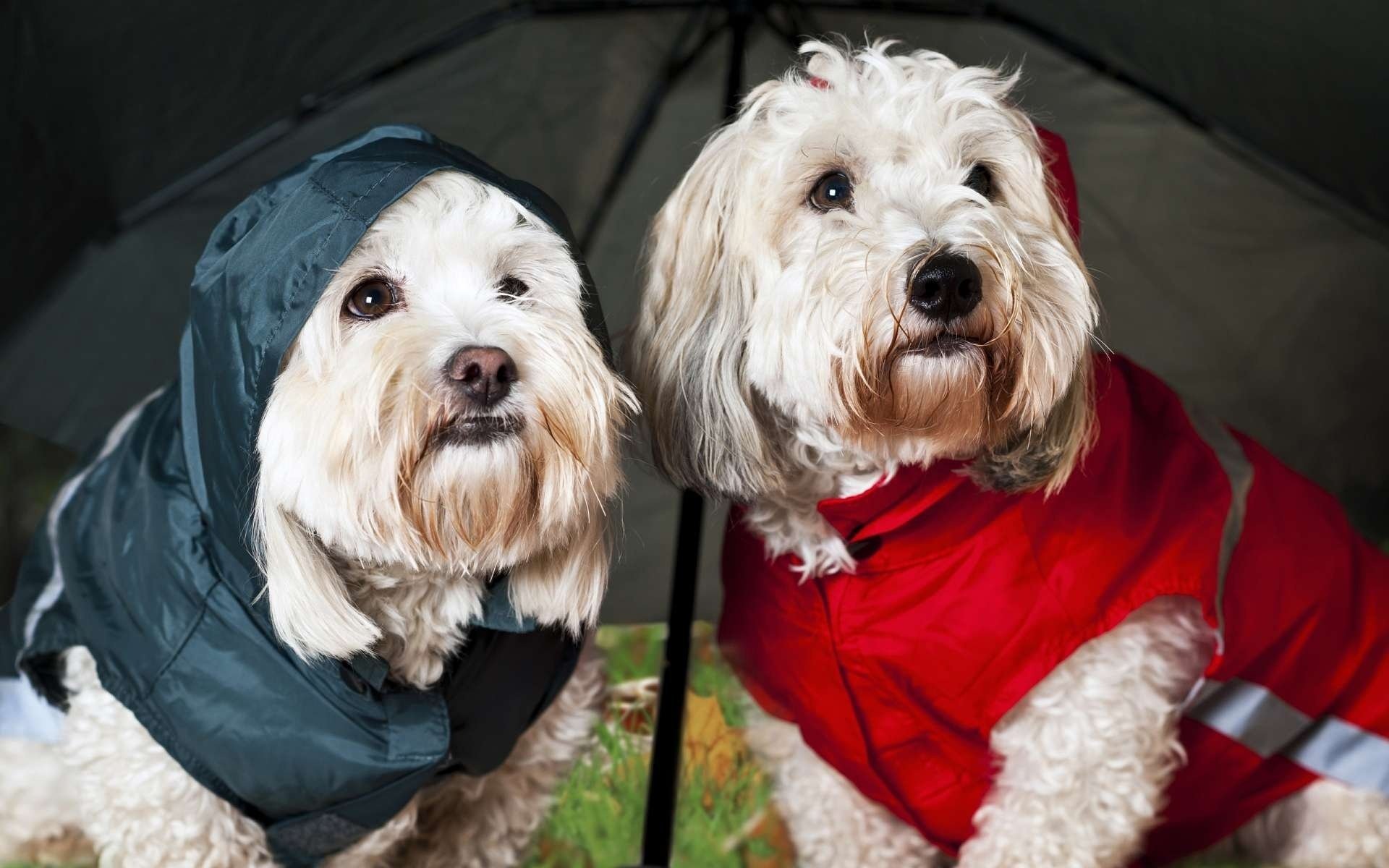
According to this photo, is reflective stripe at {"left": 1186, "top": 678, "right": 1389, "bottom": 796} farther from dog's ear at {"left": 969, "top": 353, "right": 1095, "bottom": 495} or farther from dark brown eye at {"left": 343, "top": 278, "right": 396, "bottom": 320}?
dark brown eye at {"left": 343, "top": 278, "right": 396, "bottom": 320}

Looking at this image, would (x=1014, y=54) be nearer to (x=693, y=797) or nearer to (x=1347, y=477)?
(x=1347, y=477)

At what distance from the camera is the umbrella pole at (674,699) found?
6.52 ft

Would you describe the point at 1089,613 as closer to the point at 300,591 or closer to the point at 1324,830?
the point at 1324,830

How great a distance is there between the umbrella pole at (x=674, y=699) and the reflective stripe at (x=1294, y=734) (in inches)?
35.1

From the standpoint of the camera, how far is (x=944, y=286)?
1.83 metres

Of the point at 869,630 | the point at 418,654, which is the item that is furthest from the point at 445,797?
the point at 869,630

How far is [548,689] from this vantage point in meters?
2.25

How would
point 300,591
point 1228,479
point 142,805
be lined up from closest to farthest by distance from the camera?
point 300,591 → point 142,805 → point 1228,479

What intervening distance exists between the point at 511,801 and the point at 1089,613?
1.04m

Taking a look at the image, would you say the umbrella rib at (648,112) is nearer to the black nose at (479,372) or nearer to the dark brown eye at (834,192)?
the dark brown eye at (834,192)

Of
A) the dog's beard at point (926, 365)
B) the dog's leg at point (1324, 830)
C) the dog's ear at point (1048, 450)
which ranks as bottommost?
the dog's leg at point (1324, 830)

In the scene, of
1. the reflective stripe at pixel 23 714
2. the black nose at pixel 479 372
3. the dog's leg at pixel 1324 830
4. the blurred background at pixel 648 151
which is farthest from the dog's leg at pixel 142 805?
the dog's leg at pixel 1324 830

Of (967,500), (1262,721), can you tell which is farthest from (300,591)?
(1262,721)

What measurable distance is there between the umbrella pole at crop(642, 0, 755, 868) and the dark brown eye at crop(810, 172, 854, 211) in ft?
1.12
